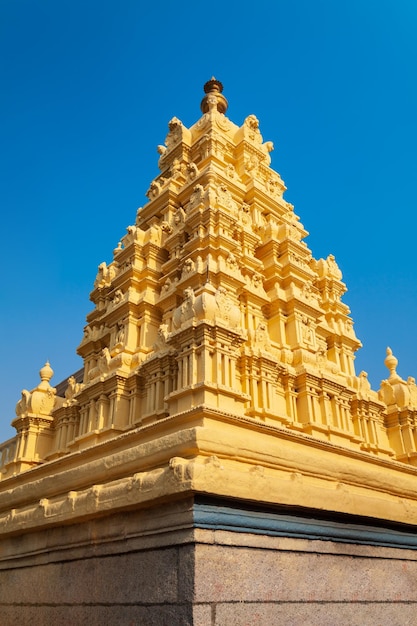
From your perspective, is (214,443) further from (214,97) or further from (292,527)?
(214,97)

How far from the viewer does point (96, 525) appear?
7070mm

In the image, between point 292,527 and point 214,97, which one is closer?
point 292,527

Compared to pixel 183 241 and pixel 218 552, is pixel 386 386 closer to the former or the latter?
pixel 183 241

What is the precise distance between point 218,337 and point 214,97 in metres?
17.1

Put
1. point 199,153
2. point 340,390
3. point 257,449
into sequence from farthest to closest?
1. point 199,153
2. point 340,390
3. point 257,449

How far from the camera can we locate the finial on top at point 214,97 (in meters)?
23.5

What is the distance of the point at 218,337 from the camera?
33.1 ft

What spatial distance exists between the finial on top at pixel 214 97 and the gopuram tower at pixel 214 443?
134 inches

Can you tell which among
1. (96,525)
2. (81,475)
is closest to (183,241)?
(81,475)

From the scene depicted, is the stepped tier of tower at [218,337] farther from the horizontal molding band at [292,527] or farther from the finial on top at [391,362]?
the horizontal molding band at [292,527]

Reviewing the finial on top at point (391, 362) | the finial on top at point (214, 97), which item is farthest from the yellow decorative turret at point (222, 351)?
the finial on top at point (214, 97)

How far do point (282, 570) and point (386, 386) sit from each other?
36.7 feet

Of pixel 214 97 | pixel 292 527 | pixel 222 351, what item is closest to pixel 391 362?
pixel 222 351

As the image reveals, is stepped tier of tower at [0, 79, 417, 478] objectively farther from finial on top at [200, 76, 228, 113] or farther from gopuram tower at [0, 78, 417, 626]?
finial on top at [200, 76, 228, 113]
